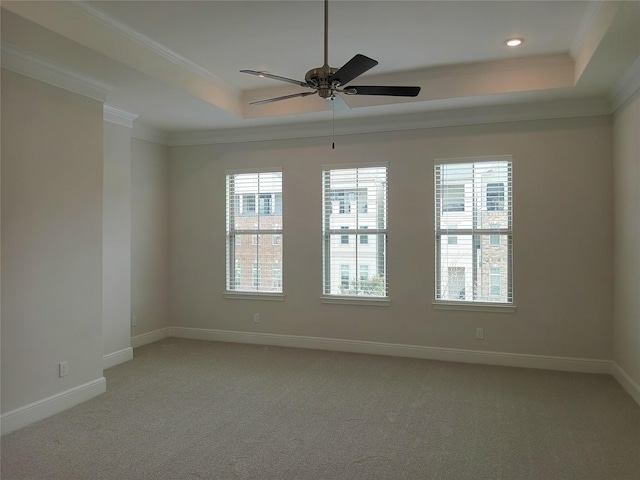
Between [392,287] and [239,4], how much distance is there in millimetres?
3490

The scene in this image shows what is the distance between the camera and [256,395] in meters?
4.08

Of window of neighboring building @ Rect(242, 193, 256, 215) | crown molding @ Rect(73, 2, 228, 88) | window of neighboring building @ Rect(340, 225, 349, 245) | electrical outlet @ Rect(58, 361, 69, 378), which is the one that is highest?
crown molding @ Rect(73, 2, 228, 88)

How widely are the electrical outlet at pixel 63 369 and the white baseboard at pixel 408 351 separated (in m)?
2.49

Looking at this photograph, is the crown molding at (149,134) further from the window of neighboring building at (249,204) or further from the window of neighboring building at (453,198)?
the window of neighboring building at (453,198)

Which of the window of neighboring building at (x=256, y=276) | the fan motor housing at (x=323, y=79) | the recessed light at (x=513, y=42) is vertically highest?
the recessed light at (x=513, y=42)

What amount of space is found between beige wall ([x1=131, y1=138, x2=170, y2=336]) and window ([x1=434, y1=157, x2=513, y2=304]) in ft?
12.3

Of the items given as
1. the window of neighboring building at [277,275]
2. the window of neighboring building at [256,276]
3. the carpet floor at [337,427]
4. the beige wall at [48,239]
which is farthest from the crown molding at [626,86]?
the beige wall at [48,239]

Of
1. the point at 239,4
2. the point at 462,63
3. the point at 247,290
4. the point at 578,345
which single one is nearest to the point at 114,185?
the point at 247,290

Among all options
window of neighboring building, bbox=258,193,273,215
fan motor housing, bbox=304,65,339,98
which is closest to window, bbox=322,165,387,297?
window of neighboring building, bbox=258,193,273,215

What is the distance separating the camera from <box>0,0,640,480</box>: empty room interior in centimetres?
318

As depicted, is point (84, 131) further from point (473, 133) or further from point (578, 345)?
point (578, 345)

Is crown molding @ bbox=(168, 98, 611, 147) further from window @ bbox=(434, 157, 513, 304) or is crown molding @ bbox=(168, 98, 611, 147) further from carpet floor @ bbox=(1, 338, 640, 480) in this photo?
carpet floor @ bbox=(1, 338, 640, 480)

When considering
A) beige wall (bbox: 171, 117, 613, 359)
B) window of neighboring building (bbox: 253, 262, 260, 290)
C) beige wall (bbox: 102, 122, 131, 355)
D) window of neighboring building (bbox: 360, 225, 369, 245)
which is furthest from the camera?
window of neighboring building (bbox: 253, 262, 260, 290)

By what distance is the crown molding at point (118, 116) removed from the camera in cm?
496
